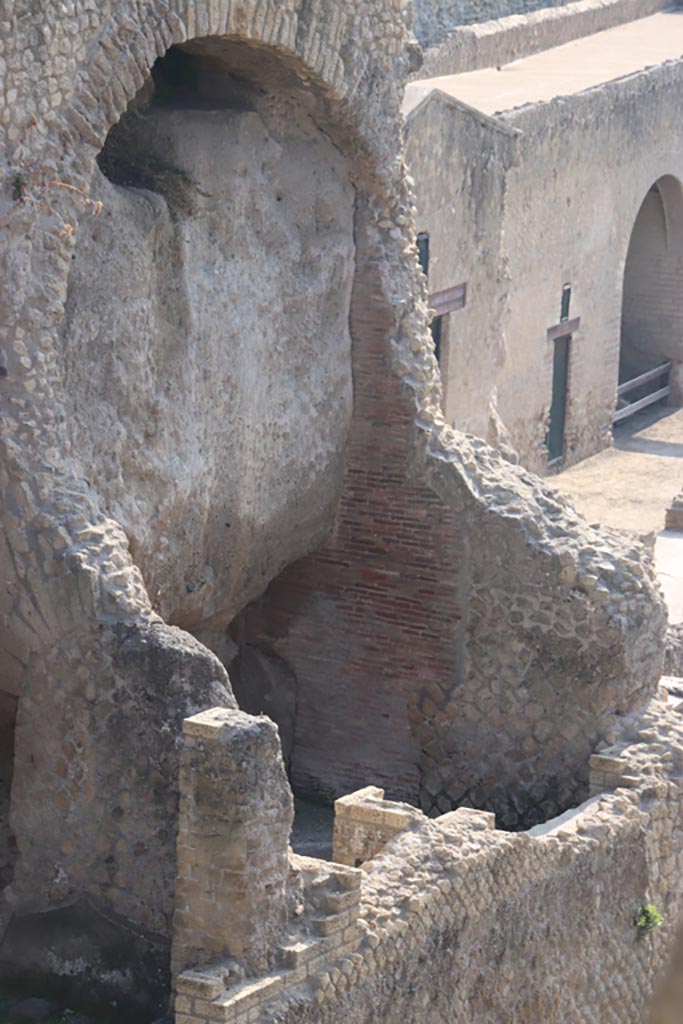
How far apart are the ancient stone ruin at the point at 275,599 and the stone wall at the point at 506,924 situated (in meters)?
0.02

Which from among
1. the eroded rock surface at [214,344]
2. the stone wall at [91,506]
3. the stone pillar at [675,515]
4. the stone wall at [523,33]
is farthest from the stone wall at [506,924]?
the stone wall at [523,33]

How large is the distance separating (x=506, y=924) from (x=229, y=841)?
1.77 meters

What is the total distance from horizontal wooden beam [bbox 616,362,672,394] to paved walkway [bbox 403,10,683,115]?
284 centimetres

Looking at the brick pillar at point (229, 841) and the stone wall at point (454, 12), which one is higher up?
the stone wall at point (454, 12)

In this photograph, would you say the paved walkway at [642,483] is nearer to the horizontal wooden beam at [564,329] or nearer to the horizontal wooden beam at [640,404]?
the horizontal wooden beam at [640,404]

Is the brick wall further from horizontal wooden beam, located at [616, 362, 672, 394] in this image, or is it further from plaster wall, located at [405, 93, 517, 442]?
horizontal wooden beam, located at [616, 362, 672, 394]

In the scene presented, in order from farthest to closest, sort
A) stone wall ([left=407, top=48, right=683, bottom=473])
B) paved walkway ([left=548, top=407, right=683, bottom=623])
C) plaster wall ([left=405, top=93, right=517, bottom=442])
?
paved walkway ([left=548, top=407, right=683, bottom=623])
stone wall ([left=407, top=48, right=683, bottom=473])
plaster wall ([left=405, top=93, right=517, bottom=442])

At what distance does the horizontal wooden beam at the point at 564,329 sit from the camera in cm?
1886

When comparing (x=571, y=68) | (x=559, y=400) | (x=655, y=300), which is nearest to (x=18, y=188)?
(x=559, y=400)

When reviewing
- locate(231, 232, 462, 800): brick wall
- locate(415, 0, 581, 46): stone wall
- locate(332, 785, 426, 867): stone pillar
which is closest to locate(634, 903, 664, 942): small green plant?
locate(231, 232, 462, 800): brick wall

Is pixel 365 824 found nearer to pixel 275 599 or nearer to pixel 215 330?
pixel 275 599

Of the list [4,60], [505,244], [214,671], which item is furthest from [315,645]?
[505,244]

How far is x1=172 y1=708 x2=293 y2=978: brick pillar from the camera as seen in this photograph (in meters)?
7.52

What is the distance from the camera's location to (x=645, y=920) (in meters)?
9.92
